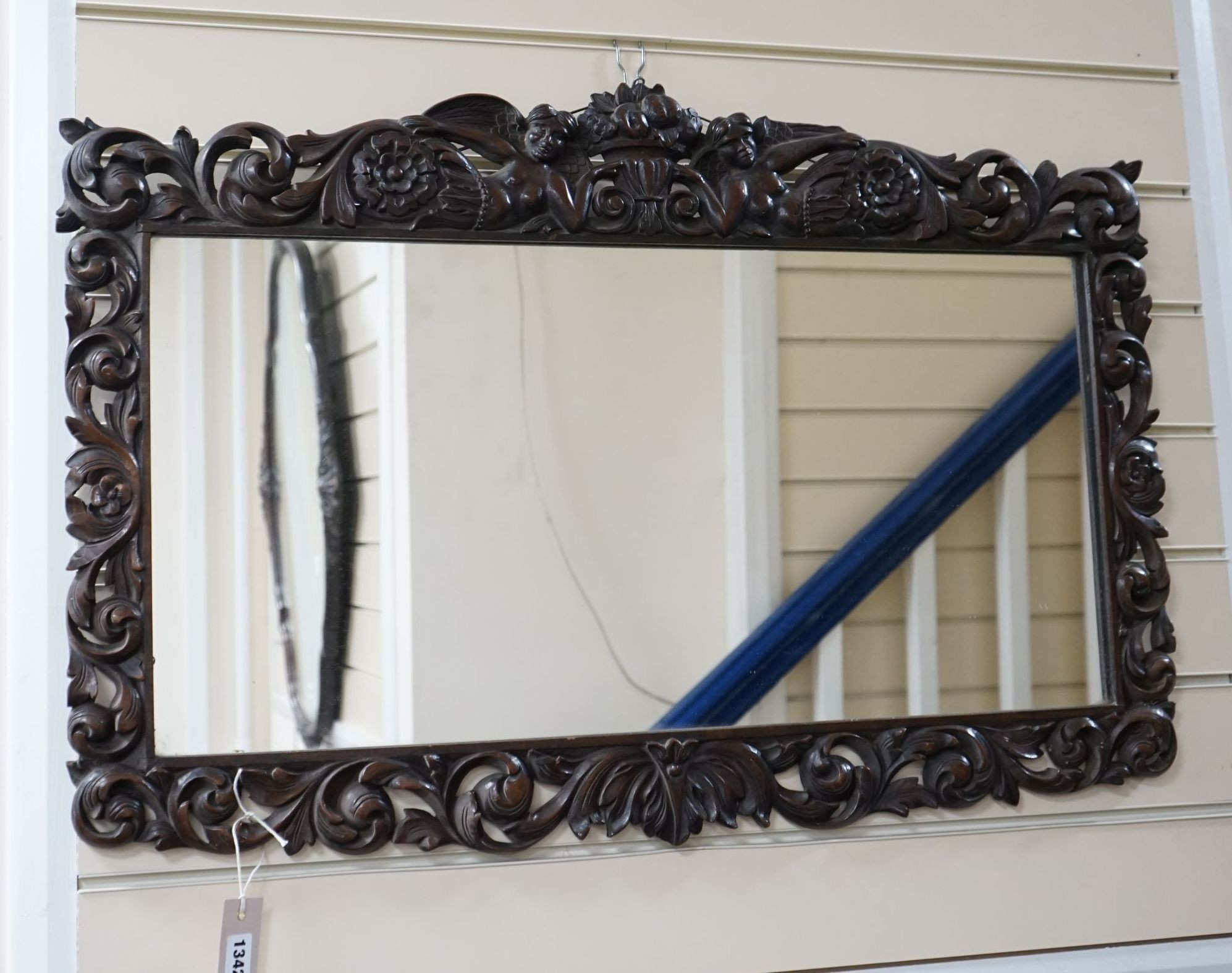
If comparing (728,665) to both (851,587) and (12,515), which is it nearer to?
(851,587)

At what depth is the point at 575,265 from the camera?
1.19 m

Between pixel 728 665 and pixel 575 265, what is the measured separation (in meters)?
0.47

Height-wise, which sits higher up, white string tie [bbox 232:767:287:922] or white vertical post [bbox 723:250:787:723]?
white vertical post [bbox 723:250:787:723]

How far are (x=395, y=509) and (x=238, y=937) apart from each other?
0.46m

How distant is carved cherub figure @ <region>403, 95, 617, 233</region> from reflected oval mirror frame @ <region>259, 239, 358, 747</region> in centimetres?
20

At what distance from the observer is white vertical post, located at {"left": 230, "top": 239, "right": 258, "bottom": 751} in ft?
3.61

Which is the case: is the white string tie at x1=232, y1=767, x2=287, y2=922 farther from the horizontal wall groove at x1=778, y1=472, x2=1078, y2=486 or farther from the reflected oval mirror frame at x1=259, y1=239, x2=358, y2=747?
the horizontal wall groove at x1=778, y1=472, x2=1078, y2=486

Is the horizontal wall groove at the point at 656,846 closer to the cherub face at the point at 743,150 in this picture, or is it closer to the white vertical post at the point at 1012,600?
the white vertical post at the point at 1012,600

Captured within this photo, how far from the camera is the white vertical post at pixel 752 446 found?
3.89 feet

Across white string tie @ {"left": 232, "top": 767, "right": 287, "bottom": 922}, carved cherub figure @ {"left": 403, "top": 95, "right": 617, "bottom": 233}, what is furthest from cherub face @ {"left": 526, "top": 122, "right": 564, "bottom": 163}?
white string tie @ {"left": 232, "top": 767, "right": 287, "bottom": 922}

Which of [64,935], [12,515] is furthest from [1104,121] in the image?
[64,935]

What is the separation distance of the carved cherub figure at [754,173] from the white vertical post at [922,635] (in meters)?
0.41

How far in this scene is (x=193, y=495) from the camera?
111cm

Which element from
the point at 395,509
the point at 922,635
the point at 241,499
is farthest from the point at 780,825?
the point at 241,499
